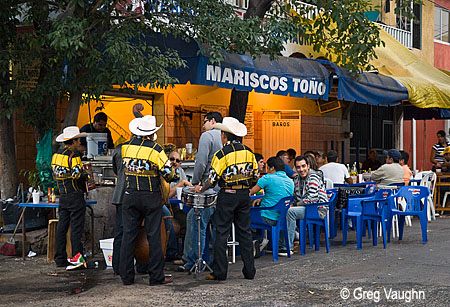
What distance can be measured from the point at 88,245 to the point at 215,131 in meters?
3.00

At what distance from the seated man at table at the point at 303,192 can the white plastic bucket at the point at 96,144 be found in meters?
3.14

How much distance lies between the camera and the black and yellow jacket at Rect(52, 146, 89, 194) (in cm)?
951

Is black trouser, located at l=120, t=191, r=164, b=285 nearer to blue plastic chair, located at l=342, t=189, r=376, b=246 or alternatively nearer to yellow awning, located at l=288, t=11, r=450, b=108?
blue plastic chair, located at l=342, t=189, r=376, b=246

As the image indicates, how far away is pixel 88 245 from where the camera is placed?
1089 centimetres

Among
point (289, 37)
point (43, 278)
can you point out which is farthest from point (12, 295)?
point (289, 37)

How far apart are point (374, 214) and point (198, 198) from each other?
3694 millimetres

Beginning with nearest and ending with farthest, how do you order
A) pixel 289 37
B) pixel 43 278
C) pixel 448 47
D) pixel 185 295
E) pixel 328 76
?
pixel 185 295 → pixel 43 278 → pixel 289 37 → pixel 328 76 → pixel 448 47

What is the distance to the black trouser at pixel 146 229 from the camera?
823 cm

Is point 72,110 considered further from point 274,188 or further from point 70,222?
point 274,188

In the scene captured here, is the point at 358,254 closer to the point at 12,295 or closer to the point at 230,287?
the point at 230,287

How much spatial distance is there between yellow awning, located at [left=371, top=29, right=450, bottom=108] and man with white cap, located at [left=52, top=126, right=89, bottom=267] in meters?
9.29

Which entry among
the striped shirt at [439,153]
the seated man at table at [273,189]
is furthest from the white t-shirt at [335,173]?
the striped shirt at [439,153]

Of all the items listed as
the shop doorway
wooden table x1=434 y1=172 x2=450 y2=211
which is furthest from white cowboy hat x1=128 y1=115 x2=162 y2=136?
wooden table x1=434 y1=172 x2=450 y2=211

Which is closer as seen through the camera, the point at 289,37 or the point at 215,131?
the point at 215,131
